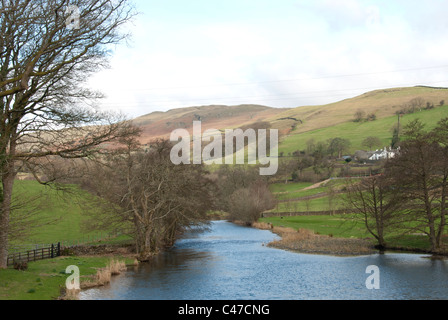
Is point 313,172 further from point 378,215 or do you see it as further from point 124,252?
point 124,252

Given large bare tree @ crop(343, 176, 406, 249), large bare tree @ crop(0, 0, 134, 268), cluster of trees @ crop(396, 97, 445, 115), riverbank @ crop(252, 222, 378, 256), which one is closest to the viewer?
→ large bare tree @ crop(0, 0, 134, 268)

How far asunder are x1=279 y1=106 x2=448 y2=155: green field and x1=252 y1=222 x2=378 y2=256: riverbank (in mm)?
109485

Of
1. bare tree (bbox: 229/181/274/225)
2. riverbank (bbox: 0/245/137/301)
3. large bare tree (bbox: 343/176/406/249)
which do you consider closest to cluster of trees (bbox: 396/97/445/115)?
bare tree (bbox: 229/181/274/225)

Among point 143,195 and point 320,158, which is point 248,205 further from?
point 320,158

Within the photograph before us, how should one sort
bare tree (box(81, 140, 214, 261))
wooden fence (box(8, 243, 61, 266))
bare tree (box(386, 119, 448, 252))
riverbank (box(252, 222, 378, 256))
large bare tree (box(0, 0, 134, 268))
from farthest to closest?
riverbank (box(252, 222, 378, 256)), bare tree (box(81, 140, 214, 261)), bare tree (box(386, 119, 448, 252)), wooden fence (box(8, 243, 61, 266)), large bare tree (box(0, 0, 134, 268))

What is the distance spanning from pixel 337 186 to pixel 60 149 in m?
95.2

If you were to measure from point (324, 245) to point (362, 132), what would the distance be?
14675 centimetres

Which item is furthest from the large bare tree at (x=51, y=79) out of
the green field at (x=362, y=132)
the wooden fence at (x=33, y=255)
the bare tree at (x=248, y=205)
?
the green field at (x=362, y=132)

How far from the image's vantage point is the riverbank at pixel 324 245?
43812mm

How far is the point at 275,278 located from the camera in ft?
100

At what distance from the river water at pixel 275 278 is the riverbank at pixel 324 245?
8.92 ft

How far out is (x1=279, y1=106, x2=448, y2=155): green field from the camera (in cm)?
16262

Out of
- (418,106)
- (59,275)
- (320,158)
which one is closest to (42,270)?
(59,275)

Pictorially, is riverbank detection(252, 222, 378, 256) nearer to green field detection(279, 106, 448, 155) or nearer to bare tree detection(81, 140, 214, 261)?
bare tree detection(81, 140, 214, 261)
